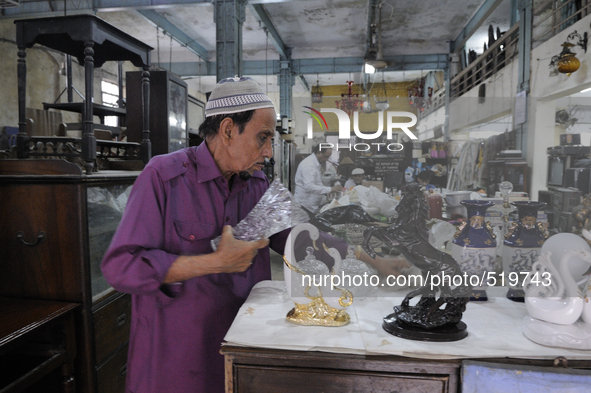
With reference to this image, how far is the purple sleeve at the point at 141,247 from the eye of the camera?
1062 millimetres

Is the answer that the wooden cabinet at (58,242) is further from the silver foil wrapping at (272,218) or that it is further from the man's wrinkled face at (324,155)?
the man's wrinkled face at (324,155)

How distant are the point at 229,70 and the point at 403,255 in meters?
4.99

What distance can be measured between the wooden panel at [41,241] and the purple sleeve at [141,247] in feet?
2.63

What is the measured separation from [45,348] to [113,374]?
427mm

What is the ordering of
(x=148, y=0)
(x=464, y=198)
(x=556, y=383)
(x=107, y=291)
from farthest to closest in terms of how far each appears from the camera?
(x=148, y=0) → (x=107, y=291) → (x=464, y=198) → (x=556, y=383)

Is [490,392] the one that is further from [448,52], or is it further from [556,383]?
[448,52]

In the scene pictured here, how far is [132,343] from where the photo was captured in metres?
1.26

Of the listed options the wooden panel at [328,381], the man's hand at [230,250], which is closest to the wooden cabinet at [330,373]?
the wooden panel at [328,381]

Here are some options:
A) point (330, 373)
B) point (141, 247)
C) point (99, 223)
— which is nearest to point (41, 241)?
point (99, 223)

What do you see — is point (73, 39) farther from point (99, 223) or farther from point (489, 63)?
point (489, 63)

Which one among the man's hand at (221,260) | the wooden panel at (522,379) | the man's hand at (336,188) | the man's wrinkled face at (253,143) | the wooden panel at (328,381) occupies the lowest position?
the wooden panel at (328,381)

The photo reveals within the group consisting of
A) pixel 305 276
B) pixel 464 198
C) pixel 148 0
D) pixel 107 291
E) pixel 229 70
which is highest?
pixel 148 0

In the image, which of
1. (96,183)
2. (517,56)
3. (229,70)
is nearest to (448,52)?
(517,56)

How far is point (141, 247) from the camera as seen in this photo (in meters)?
1.12
